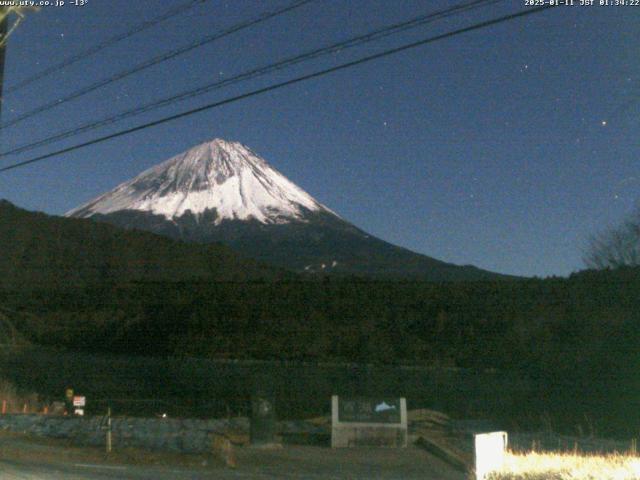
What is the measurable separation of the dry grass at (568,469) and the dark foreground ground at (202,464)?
9.24ft

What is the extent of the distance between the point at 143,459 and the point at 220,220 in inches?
3877

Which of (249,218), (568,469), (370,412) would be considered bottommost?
(568,469)

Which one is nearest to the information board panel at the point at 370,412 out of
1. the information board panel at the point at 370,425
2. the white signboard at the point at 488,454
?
the information board panel at the point at 370,425

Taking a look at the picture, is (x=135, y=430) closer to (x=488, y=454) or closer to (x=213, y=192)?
(x=488, y=454)

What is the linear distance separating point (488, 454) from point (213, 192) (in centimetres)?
11109

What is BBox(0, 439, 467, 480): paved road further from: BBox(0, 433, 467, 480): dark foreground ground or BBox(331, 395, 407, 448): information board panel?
BBox(331, 395, 407, 448): information board panel

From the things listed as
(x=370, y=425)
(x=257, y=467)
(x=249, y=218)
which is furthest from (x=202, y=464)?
(x=249, y=218)

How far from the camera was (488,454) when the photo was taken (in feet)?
32.6

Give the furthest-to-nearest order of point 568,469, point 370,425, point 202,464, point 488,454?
point 370,425 → point 202,464 → point 488,454 → point 568,469

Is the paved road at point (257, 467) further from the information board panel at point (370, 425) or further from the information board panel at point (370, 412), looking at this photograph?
the information board panel at point (370, 412)

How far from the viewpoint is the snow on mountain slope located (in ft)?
355

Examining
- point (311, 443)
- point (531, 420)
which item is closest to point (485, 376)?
point (531, 420)

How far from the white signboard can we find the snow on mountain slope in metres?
91.8

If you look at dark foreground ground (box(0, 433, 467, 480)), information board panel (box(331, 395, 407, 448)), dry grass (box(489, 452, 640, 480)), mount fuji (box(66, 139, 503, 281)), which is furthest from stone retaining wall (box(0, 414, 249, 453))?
mount fuji (box(66, 139, 503, 281))
